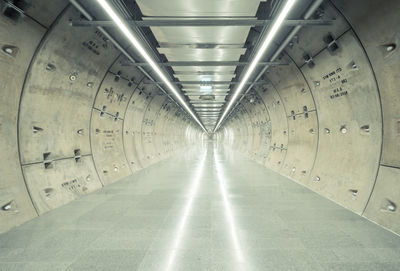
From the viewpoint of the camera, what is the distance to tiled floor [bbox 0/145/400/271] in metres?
2.75

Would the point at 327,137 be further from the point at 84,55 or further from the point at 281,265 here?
the point at 84,55

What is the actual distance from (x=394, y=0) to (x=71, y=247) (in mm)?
6471

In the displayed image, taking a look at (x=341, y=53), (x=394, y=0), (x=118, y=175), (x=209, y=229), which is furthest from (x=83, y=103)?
(x=394, y=0)

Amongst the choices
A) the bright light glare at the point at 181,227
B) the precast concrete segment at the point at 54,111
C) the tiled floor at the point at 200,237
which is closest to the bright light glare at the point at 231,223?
the tiled floor at the point at 200,237

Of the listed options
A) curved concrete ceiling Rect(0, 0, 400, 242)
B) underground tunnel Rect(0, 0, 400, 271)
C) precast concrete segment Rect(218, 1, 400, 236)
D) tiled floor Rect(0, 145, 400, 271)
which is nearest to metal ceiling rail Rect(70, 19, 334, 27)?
underground tunnel Rect(0, 0, 400, 271)

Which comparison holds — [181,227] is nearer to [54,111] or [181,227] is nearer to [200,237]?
[200,237]

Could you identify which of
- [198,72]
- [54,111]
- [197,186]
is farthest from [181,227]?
[198,72]

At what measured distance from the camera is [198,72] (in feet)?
24.7

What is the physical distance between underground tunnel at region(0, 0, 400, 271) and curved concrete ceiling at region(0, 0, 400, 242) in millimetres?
28

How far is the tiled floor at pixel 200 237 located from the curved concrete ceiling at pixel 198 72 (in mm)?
599

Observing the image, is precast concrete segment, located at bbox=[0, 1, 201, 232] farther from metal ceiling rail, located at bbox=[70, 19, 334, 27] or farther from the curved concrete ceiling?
metal ceiling rail, located at bbox=[70, 19, 334, 27]

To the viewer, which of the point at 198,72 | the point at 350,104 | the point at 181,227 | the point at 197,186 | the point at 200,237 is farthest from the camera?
the point at 198,72

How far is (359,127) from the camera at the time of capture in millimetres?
4434

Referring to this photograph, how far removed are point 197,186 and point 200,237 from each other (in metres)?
3.35
